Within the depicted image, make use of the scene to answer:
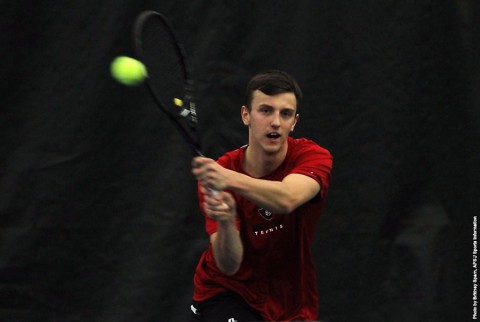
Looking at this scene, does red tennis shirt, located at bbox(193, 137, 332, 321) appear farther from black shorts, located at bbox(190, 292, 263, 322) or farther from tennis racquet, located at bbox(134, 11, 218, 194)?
tennis racquet, located at bbox(134, 11, 218, 194)

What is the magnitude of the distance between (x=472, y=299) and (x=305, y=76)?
A: 1.54 metres

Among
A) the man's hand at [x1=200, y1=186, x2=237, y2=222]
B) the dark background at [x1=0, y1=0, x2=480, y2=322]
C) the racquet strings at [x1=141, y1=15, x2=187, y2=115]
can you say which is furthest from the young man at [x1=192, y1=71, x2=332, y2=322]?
the dark background at [x1=0, y1=0, x2=480, y2=322]

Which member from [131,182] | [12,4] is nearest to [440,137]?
[131,182]

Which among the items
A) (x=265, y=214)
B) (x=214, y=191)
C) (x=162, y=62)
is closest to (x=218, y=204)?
(x=214, y=191)

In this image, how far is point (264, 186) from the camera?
3371 mm

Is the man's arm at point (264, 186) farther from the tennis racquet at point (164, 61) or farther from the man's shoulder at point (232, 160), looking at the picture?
the tennis racquet at point (164, 61)

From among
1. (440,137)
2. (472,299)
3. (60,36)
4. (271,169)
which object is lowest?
(472,299)

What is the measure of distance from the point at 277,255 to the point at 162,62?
1.36 metres

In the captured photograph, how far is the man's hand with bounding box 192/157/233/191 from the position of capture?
318 cm

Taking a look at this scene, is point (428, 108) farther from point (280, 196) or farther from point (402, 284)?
point (280, 196)

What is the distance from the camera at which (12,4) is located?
4812mm

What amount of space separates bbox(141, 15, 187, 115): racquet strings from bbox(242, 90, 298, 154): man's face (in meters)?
0.63

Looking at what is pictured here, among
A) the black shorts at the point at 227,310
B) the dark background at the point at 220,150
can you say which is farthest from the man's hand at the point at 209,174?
the dark background at the point at 220,150

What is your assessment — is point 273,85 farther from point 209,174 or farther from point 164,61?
point 164,61
